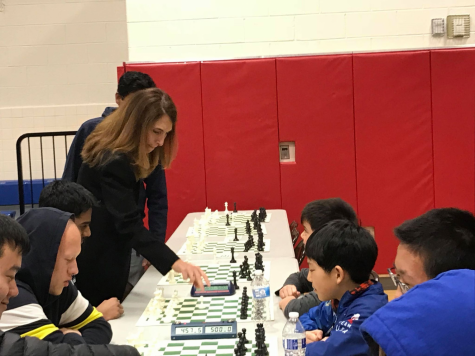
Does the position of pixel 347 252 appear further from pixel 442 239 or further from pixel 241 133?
pixel 241 133

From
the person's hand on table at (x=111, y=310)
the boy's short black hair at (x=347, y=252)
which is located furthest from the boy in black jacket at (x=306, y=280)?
the person's hand on table at (x=111, y=310)

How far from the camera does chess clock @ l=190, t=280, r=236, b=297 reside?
2.49 meters

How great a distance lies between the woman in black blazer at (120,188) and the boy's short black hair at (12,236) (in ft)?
3.48

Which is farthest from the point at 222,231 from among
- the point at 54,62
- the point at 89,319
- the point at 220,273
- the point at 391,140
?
the point at 54,62

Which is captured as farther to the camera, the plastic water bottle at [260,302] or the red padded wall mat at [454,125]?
the red padded wall mat at [454,125]

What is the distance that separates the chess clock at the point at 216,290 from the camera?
2.49 metres

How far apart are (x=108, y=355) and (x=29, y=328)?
380 mm

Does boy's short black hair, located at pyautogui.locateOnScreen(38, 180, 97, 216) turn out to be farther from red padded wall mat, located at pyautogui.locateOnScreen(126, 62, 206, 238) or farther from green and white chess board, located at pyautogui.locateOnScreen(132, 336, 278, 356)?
red padded wall mat, located at pyautogui.locateOnScreen(126, 62, 206, 238)

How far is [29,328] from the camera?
1.61 meters

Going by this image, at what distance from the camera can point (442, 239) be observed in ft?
4.93

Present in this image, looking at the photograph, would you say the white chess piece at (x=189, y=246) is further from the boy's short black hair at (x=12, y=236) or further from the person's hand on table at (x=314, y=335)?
the boy's short black hair at (x=12, y=236)

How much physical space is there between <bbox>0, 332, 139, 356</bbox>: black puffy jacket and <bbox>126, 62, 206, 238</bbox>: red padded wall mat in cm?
409

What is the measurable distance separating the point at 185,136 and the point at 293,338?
3.85 m

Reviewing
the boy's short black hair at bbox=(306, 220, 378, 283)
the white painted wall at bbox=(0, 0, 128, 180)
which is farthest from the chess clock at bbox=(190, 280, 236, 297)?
the white painted wall at bbox=(0, 0, 128, 180)
